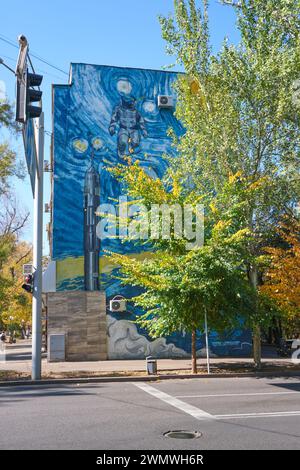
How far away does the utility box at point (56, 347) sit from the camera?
21.5 meters

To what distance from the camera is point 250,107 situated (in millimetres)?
18359

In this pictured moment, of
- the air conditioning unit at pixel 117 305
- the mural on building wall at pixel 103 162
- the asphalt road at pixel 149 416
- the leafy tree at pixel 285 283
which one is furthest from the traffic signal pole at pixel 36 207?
the leafy tree at pixel 285 283

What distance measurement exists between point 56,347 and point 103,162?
9098 millimetres

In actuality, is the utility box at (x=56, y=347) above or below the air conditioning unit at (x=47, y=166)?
below

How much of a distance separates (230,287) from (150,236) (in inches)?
125

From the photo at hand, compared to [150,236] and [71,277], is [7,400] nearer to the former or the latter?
[150,236]

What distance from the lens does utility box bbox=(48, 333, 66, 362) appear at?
848 inches

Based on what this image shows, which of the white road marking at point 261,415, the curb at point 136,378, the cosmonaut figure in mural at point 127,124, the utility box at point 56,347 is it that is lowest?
the curb at point 136,378

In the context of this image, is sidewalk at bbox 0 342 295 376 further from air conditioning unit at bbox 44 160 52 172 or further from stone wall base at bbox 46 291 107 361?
air conditioning unit at bbox 44 160 52 172

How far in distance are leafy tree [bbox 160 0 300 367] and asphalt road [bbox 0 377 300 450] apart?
5.98m

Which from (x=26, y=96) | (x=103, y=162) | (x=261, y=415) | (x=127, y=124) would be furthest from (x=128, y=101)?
(x=261, y=415)

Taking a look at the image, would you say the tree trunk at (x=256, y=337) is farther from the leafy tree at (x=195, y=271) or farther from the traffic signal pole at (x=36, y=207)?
the traffic signal pole at (x=36, y=207)

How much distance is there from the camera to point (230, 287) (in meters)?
15.9

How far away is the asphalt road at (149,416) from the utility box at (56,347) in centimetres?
754
